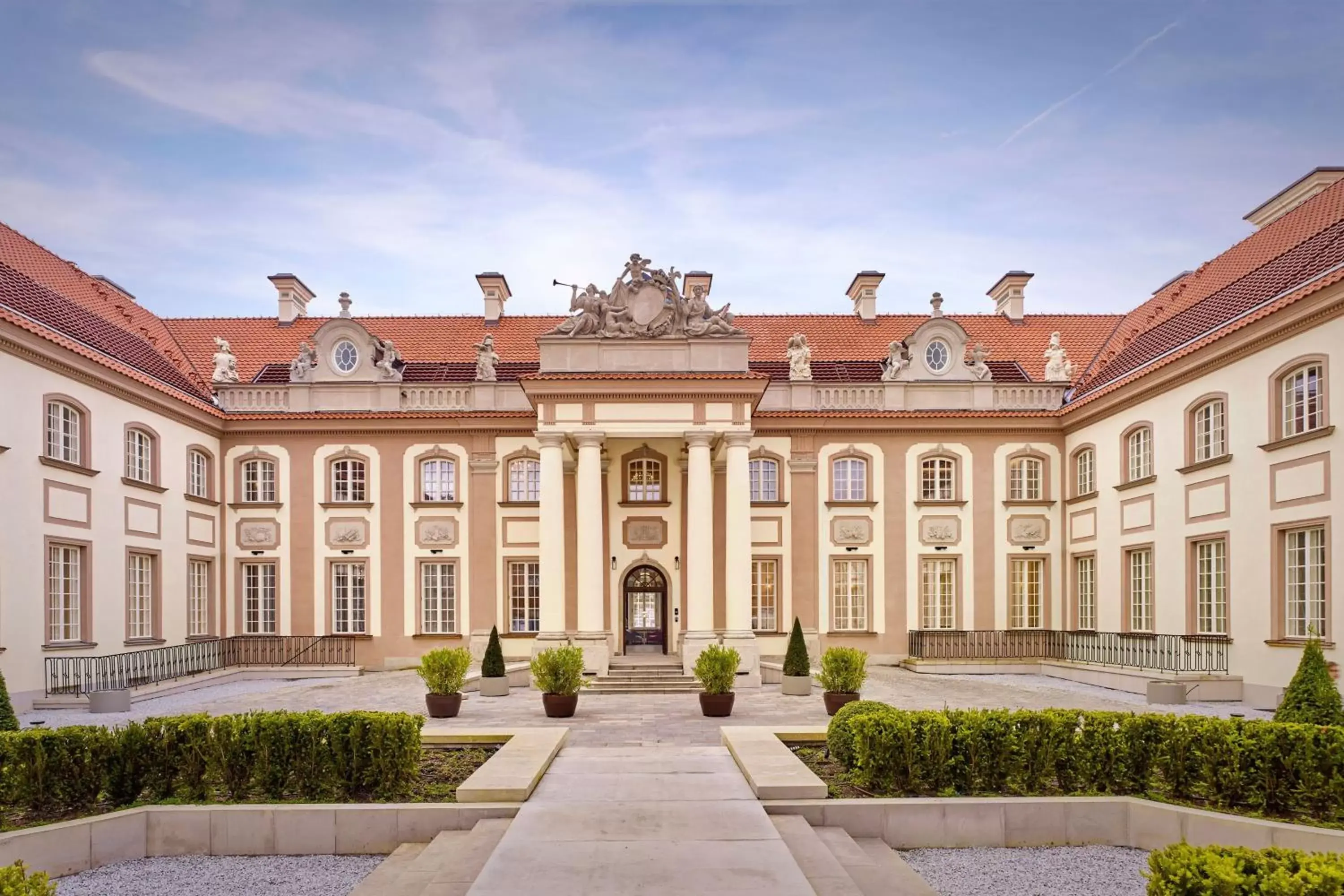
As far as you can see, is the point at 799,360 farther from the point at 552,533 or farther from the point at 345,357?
the point at 345,357

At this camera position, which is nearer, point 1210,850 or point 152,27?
point 1210,850

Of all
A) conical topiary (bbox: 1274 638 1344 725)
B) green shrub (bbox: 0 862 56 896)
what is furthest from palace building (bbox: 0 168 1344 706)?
green shrub (bbox: 0 862 56 896)

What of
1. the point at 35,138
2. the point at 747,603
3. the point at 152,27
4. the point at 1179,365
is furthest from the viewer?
the point at 747,603

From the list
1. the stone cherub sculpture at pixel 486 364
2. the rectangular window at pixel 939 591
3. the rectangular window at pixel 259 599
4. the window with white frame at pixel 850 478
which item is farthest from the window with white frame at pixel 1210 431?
the rectangular window at pixel 259 599

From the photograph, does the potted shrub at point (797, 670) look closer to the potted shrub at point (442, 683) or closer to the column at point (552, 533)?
the column at point (552, 533)

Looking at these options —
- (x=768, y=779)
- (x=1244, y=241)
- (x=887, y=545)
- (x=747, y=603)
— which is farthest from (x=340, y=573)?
(x=1244, y=241)

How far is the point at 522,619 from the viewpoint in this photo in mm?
28906

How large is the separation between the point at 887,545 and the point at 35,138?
22.3 m

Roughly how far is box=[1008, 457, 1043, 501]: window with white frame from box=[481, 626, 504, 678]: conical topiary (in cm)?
1557

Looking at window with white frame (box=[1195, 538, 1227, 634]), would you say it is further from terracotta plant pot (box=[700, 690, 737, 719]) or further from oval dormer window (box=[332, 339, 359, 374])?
oval dormer window (box=[332, 339, 359, 374])

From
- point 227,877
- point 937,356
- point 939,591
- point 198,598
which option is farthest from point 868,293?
point 227,877

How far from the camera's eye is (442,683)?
18.7 m

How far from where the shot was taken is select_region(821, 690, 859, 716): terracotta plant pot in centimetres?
1822

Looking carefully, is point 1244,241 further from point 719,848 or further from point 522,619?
point 719,848
